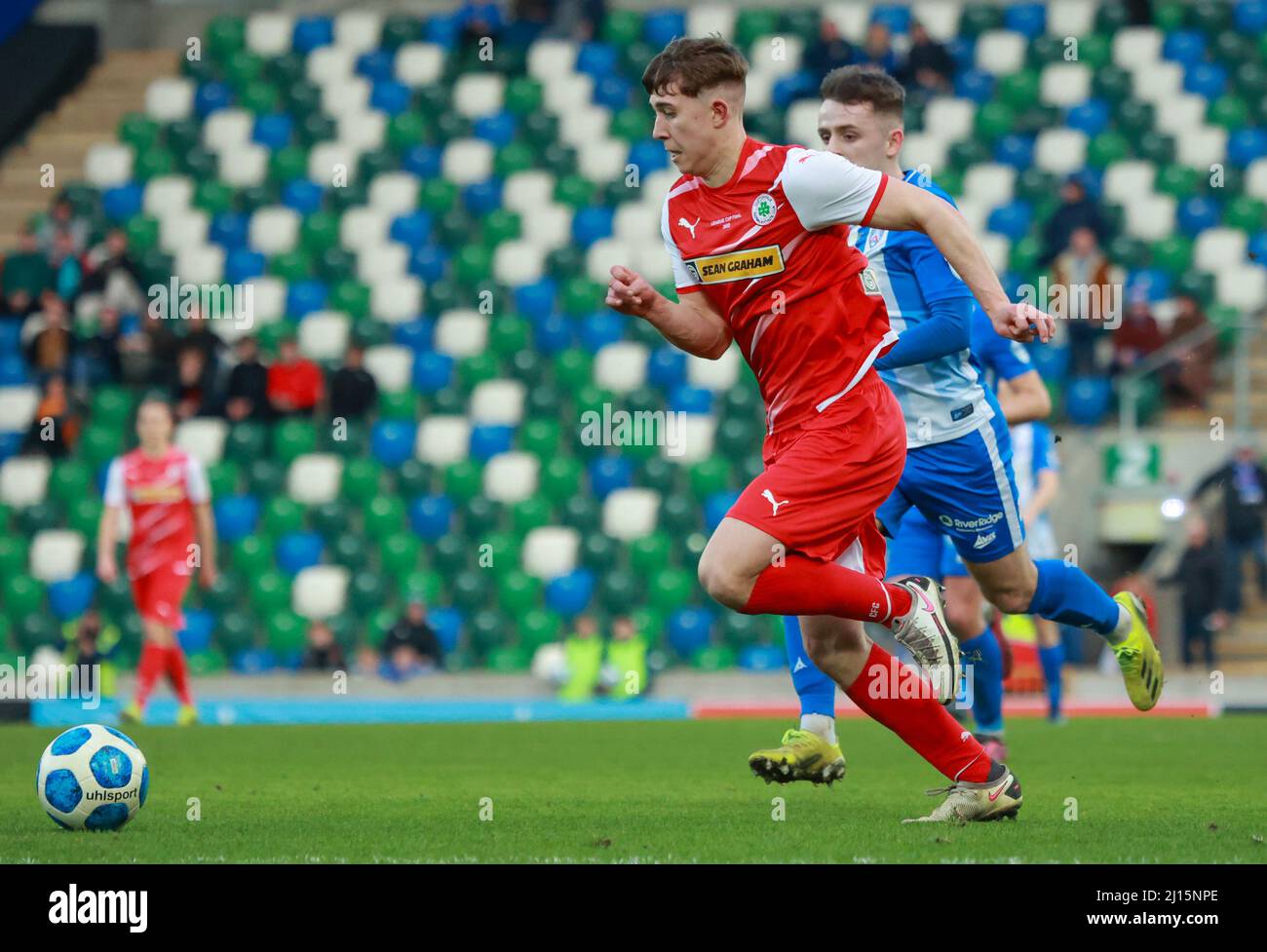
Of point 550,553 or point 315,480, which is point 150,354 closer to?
point 315,480

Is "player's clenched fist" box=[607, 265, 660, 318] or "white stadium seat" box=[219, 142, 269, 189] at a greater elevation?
"white stadium seat" box=[219, 142, 269, 189]

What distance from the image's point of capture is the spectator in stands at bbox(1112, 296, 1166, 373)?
17438 mm

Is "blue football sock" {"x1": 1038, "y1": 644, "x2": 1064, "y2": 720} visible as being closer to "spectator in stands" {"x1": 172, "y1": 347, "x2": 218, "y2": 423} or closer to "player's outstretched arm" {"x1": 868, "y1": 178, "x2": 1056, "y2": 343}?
"player's outstretched arm" {"x1": 868, "y1": 178, "x2": 1056, "y2": 343}

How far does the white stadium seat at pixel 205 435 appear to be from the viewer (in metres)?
18.9

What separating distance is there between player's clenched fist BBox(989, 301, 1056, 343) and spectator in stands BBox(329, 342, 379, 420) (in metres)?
13.5

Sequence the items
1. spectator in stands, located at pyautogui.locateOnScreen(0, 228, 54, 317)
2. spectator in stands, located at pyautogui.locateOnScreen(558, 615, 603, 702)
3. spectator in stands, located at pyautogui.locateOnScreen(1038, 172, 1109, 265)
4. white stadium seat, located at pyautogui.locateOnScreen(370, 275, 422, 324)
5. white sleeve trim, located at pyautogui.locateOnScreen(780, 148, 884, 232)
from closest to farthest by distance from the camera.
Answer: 1. white sleeve trim, located at pyautogui.locateOnScreen(780, 148, 884, 232)
2. spectator in stands, located at pyautogui.locateOnScreen(558, 615, 603, 702)
3. spectator in stands, located at pyautogui.locateOnScreen(1038, 172, 1109, 265)
4. spectator in stands, located at pyautogui.locateOnScreen(0, 228, 54, 317)
5. white stadium seat, located at pyautogui.locateOnScreen(370, 275, 422, 324)

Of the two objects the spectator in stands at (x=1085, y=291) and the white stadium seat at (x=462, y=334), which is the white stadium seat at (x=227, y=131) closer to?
the white stadium seat at (x=462, y=334)

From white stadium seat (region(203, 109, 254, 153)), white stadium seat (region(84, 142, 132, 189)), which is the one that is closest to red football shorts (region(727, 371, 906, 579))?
white stadium seat (region(203, 109, 254, 153))

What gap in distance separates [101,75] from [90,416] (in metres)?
6.64

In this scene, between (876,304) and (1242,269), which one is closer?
(876,304)

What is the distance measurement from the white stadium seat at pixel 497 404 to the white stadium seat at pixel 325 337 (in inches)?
69.0

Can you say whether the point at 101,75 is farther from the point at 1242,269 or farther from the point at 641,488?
the point at 1242,269

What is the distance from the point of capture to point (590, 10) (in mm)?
22812
